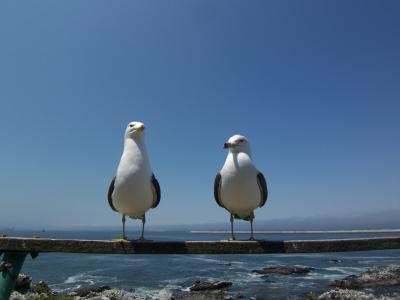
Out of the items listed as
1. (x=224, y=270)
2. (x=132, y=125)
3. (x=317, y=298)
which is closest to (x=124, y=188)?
(x=132, y=125)

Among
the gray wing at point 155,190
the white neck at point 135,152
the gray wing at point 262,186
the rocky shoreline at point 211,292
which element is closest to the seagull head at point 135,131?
the white neck at point 135,152

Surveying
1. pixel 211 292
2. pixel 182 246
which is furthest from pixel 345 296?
pixel 182 246

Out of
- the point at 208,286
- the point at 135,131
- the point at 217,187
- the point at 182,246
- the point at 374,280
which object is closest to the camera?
the point at 182,246

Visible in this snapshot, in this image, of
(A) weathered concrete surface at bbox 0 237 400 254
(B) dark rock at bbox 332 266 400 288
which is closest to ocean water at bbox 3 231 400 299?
(B) dark rock at bbox 332 266 400 288

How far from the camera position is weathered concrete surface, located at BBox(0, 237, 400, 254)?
4.11 meters

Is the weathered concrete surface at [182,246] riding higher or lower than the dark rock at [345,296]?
higher

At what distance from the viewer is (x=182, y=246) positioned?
161 inches

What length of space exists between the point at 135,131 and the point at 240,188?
6.30ft

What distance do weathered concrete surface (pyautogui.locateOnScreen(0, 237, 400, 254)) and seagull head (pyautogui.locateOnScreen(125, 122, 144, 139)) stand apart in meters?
2.10

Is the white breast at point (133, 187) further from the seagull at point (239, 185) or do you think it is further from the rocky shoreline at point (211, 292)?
the rocky shoreline at point (211, 292)

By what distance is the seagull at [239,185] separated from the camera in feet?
17.9

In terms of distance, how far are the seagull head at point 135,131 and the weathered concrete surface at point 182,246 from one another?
2.10m

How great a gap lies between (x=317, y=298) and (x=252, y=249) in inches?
888

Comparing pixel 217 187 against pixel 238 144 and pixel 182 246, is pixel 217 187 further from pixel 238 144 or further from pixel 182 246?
pixel 182 246
